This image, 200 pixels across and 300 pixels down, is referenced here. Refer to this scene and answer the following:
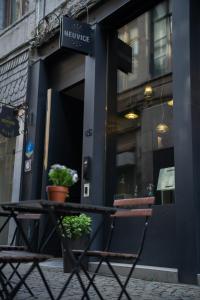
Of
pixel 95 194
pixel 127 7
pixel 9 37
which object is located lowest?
pixel 95 194

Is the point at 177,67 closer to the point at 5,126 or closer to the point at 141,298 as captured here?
the point at 141,298

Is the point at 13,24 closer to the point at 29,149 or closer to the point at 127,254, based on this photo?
the point at 29,149

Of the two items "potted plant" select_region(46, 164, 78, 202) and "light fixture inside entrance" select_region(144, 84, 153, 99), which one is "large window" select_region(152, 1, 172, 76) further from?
"potted plant" select_region(46, 164, 78, 202)

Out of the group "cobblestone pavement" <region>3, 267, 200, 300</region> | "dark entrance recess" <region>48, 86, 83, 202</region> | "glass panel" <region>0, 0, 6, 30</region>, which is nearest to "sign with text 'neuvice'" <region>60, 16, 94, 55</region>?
"dark entrance recess" <region>48, 86, 83, 202</region>

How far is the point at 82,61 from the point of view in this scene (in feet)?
30.5

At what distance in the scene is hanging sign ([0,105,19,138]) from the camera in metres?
10.0

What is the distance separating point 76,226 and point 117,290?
1.94 meters

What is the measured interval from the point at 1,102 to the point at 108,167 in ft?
14.8

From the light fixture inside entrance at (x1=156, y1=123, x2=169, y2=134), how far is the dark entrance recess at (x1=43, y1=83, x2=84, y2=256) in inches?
115

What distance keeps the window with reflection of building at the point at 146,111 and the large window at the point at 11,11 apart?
4.76 m

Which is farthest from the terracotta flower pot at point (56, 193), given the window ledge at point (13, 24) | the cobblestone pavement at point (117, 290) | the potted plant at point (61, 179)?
the window ledge at point (13, 24)

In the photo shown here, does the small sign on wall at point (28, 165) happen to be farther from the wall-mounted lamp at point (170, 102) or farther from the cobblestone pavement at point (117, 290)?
the wall-mounted lamp at point (170, 102)

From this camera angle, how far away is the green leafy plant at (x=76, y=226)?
6746 millimetres

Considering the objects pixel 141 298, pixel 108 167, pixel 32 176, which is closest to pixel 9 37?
pixel 32 176
